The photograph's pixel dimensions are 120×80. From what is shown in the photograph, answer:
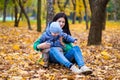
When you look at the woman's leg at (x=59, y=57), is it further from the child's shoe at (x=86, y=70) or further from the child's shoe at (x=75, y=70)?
the child's shoe at (x=86, y=70)

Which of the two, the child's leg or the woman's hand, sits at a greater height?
the woman's hand

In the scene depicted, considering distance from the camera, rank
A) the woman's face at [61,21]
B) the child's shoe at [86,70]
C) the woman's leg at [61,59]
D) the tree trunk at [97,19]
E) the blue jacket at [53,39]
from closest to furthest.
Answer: the child's shoe at [86,70] → the woman's leg at [61,59] → the blue jacket at [53,39] → the woman's face at [61,21] → the tree trunk at [97,19]

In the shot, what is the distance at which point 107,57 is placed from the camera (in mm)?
9641

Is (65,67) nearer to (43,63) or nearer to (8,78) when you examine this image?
(43,63)

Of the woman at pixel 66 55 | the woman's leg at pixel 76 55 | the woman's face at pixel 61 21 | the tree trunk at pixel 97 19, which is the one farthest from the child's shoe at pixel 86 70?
the tree trunk at pixel 97 19

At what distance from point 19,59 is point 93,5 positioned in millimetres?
4140

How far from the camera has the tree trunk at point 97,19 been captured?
465 inches

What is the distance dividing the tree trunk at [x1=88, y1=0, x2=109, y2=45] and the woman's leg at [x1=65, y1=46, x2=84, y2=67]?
459 centimetres

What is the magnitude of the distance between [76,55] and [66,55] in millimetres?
391

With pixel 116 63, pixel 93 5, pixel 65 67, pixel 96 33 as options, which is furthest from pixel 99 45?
pixel 65 67

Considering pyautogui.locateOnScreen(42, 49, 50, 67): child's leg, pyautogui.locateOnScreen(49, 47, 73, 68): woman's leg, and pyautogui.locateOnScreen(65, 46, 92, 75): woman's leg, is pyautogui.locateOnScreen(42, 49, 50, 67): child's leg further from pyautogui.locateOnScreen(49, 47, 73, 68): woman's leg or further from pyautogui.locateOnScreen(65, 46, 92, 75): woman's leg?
pyautogui.locateOnScreen(65, 46, 92, 75): woman's leg

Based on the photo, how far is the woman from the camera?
279 inches

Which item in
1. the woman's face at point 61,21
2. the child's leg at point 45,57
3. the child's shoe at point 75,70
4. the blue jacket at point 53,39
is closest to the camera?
the child's shoe at point 75,70

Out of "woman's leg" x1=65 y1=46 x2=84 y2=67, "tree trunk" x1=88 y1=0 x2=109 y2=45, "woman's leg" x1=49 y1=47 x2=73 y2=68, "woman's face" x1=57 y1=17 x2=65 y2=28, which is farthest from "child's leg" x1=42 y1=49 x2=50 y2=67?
"tree trunk" x1=88 y1=0 x2=109 y2=45
